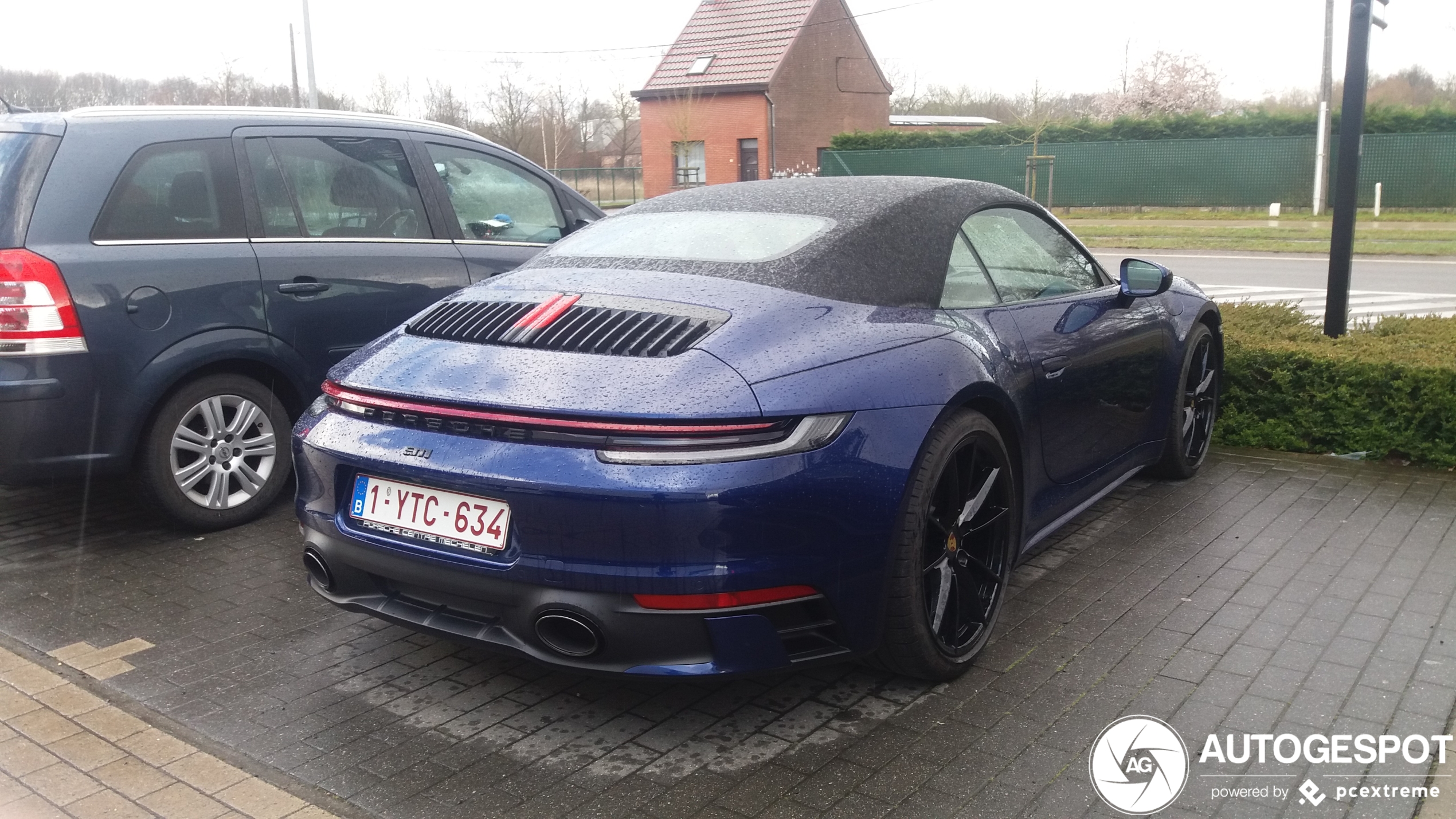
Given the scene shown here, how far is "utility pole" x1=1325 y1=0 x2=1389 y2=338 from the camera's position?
22.3ft

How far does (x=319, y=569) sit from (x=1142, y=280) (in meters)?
3.22

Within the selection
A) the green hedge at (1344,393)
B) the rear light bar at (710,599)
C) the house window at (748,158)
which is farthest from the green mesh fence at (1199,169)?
the rear light bar at (710,599)

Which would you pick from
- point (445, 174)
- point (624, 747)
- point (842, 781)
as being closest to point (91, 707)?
point (624, 747)

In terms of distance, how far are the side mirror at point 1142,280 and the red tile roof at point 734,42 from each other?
3850 centimetres

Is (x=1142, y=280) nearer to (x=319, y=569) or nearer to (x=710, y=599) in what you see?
(x=710, y=599)

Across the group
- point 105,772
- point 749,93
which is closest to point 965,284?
point 105,772

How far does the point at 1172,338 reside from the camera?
5.15 meters

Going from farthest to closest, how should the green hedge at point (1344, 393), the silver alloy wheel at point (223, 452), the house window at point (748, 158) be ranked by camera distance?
the house window at point (748, 158) < the green hedge at point (1344, 393) < the silver alloy wheel at point (223, 452)

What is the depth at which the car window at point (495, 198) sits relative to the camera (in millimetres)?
6027

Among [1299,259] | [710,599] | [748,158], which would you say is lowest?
[1299,259]

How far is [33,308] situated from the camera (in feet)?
14.5

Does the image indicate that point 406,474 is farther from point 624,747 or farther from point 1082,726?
point 1082,726

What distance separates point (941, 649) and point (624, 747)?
3.04ft

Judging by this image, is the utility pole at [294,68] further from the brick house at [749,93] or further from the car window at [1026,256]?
the car window at [1026,256]
